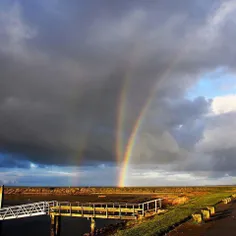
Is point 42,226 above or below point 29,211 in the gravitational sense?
below

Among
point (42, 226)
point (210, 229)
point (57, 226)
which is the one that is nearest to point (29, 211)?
point (57, 226)

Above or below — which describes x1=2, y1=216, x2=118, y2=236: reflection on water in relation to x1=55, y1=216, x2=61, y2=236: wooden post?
below

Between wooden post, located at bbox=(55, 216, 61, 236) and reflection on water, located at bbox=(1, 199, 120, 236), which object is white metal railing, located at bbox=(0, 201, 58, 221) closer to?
wooden post, located at bbox=(55, 216, 61, 236)

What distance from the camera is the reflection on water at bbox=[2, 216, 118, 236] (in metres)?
47.4

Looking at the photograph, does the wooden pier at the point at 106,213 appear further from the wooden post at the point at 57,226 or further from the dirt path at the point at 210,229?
the dirt path at the point at 210,229

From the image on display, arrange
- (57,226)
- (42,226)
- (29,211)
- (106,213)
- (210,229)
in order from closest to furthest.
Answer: (210,229)
(106,213)
(57,226)
(29,211)
(42,226)

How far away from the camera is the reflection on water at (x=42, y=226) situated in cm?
4737

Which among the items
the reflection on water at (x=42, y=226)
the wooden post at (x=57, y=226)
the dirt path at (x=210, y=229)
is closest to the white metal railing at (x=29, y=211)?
the wooden post at (x=57, y=226)

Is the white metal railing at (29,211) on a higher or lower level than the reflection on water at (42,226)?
higher

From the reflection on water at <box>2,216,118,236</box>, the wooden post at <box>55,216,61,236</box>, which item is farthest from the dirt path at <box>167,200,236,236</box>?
the reflection on water at <box>2,216,118,236</box>

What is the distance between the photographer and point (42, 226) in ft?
177

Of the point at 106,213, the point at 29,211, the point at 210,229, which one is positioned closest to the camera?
the point at 210,229

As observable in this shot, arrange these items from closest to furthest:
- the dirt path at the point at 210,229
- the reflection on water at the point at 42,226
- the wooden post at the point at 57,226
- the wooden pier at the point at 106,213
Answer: the dirt path at the point at 210,229 → the wooden pier at the point at 106,213 → the wooden post at the point at 57,226 → the reflection on water at the point at 42,226

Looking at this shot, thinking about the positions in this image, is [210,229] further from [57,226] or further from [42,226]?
[42,226]
